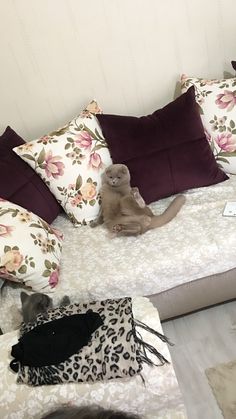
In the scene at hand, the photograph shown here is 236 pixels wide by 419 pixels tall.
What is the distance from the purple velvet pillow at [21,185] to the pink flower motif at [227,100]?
98 centimetres

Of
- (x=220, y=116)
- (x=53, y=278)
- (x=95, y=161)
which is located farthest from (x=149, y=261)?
(x=220, y=116)

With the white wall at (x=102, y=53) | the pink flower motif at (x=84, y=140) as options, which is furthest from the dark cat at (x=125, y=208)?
the white wall at (x=102, y=53)

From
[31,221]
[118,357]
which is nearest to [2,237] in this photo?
[31,221]

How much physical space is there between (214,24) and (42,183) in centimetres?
126

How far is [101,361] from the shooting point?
49.7 inches

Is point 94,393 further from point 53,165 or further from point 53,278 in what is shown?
point 53,165

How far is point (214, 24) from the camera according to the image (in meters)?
2.17

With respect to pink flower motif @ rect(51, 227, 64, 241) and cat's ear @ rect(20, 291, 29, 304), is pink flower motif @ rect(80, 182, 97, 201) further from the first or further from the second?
cat's ear @ rect(20, 291, 29, 304)

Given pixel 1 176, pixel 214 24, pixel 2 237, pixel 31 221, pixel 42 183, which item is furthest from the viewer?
pixel 214 24

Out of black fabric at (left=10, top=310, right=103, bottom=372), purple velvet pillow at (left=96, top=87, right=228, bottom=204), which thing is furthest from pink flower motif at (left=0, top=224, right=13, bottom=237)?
purple velvet pillow at (left=96, top=87, right=228, bottom=204)

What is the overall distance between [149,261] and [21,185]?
739 mm

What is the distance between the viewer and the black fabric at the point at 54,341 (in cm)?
128

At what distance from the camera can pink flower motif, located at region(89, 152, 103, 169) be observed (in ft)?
6.60

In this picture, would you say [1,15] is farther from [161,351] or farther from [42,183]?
[161,351]
